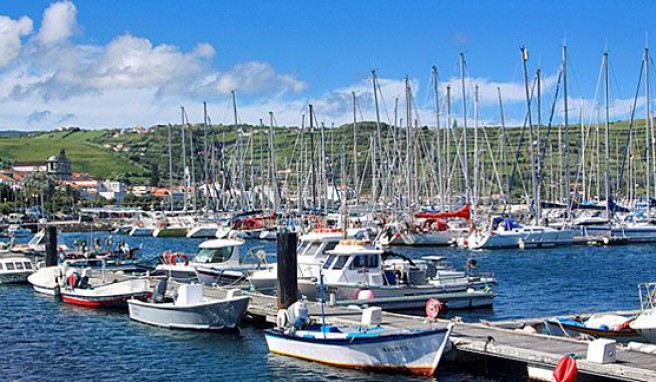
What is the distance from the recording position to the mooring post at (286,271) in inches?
1399

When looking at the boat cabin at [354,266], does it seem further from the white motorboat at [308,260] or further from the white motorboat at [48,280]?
the white motorboat at [48,280]

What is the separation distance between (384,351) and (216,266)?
22505 mm

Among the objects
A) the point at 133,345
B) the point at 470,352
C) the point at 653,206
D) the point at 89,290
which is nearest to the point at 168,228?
the point at 653,206

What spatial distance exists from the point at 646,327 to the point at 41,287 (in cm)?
3506

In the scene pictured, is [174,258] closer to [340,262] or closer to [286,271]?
[340,262]

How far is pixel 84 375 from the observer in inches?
1207

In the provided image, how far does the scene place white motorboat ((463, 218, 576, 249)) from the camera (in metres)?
87.1

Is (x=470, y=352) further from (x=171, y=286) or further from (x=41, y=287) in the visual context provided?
(x=41, y=287)

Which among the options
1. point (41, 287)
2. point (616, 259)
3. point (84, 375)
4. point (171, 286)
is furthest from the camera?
point (616, 259)

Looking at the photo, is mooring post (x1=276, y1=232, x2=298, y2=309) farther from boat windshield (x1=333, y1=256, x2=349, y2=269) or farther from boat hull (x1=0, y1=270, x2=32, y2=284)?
boat hull (x1=0, y1=270, x2=32, y2=284)

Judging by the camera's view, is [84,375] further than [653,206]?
No

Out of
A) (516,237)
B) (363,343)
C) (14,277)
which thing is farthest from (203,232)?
(363,343)

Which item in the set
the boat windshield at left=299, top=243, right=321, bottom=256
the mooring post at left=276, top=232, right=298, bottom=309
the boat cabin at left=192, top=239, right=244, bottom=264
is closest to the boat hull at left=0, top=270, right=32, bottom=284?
the boat cabin at left=192, top=239, right=244, bottom=264

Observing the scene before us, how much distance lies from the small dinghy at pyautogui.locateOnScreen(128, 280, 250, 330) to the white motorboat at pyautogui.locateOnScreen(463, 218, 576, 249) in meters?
52.1
